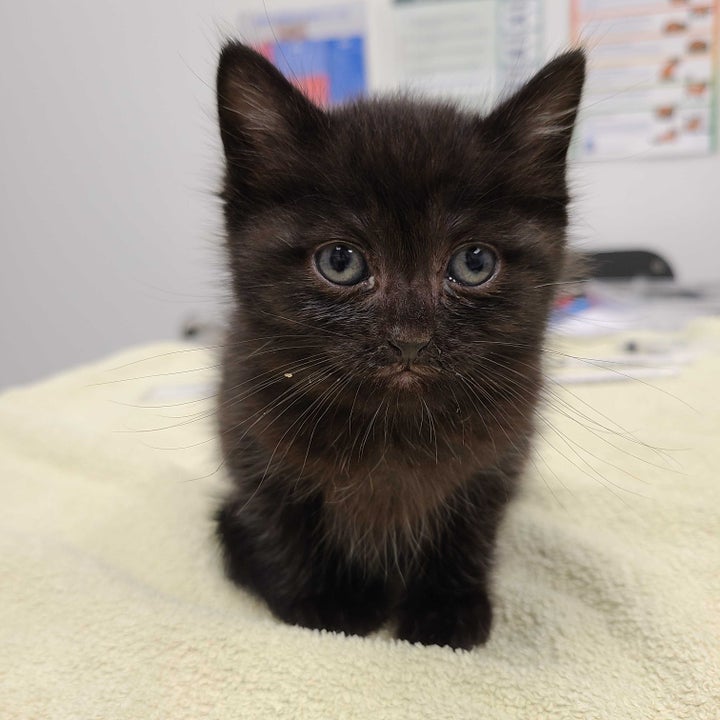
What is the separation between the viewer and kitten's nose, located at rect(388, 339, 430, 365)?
0.68 meters

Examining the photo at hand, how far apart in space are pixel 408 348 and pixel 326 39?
2549 millimetres

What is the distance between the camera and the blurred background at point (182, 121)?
8.70 feet

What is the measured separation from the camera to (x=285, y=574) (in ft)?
2.99

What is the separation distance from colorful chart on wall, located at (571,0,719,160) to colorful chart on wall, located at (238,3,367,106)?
2.88ft

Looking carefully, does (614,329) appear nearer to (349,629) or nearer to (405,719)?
(349,629)

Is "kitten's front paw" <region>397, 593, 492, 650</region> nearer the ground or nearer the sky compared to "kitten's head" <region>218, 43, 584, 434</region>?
nearer the ground

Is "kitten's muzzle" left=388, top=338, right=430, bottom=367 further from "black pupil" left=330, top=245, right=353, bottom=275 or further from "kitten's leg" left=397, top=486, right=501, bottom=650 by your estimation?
"kitten's leg" left=397, top=486, right=501, bottom=650

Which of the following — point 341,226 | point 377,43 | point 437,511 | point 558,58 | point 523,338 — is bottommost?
point 437,511

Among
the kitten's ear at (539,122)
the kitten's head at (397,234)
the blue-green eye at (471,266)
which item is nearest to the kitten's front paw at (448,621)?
the kitten's head at (397,234)

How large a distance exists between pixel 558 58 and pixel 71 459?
1.15 m

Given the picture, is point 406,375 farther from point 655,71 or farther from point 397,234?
point 655,71

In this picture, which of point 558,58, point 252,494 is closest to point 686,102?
point 558,58

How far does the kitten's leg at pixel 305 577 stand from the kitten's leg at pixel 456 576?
47 millimetres

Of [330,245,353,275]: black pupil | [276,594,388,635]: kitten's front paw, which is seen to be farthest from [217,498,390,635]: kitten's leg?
[330,245,353,275]: black pupil
